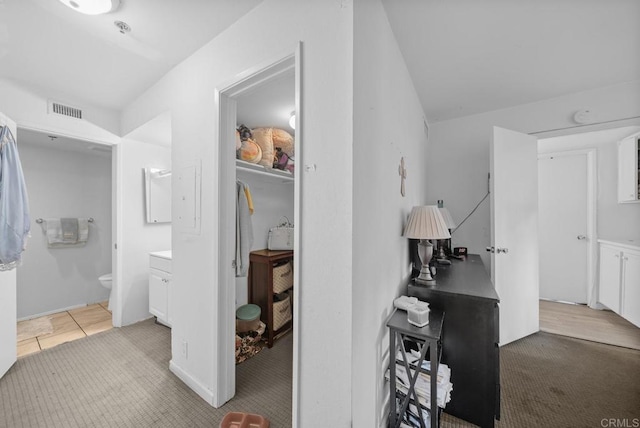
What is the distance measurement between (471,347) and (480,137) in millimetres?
2413

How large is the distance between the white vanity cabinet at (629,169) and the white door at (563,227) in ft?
1.30

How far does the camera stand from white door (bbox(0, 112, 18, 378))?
181 cm

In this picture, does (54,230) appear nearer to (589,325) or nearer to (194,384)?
(194,384)

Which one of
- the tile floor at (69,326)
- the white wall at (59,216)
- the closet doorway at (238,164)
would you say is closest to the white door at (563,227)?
the closet doorway at (238,164)

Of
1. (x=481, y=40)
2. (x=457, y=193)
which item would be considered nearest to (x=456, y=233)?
(x=457, y=193)

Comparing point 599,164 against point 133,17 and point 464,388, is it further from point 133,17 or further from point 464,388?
point 133,17

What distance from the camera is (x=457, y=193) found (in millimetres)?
2967

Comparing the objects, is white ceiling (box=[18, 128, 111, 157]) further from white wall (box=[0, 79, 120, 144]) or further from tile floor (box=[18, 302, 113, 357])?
tile floor (box=[18, 302, 113, 357])

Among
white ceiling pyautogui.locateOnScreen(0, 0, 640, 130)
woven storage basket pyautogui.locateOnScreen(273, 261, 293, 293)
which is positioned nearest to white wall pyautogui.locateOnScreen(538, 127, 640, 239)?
white ceiling pyautogui.locateOnScreen(0, 0, 640, 130)

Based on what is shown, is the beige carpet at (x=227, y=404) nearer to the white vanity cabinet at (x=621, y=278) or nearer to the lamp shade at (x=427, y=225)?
the white vanity cabinet at (x=621, y=278)

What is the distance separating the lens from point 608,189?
3000mm

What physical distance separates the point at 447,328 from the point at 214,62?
7.57 ft

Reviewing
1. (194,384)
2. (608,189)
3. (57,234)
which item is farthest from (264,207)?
(608,189)

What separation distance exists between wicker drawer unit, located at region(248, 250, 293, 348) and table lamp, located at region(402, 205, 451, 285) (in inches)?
53.1
